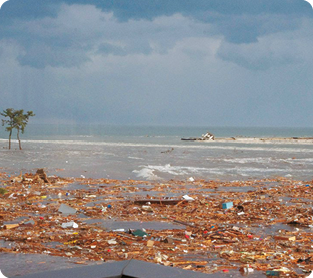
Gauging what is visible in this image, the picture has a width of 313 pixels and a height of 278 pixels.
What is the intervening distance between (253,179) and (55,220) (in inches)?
409

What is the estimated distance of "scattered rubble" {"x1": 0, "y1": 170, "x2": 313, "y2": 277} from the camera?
4855 millimetres

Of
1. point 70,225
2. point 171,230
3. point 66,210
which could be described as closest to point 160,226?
point 171,230

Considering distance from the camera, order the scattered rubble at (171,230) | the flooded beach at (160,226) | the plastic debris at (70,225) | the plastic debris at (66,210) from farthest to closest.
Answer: the plastic debris at (66,210) → the plastic debris at (70,225) → the scattered rubble at (171,230) → the flooded beach at (160,226)

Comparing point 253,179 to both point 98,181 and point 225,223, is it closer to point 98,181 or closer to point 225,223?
point 98,181

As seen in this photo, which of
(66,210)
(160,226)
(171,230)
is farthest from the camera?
(66,210)

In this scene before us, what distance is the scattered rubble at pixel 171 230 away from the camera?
4.86 m

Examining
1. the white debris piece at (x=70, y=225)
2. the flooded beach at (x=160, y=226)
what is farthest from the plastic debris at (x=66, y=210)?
the white debris piece at (x=70, y=225)

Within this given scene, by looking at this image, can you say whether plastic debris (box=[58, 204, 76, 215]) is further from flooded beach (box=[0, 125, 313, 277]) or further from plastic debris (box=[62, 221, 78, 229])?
plastic debris (box=[62, 221, 78, 229])

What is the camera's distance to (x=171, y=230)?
6527 mm

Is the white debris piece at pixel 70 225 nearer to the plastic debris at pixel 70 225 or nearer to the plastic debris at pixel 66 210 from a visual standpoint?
the plastic debris at pixel 70 225

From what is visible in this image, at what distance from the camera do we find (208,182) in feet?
46.3

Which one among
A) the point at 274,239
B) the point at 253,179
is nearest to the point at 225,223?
the point at 274,239

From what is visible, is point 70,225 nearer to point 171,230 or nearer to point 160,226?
point 160,226

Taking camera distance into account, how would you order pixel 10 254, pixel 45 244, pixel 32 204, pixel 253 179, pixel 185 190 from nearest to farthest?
pixel 10 254, pixel 45 244, pixel 32 204, pixel 185 190, pixel 253 179
